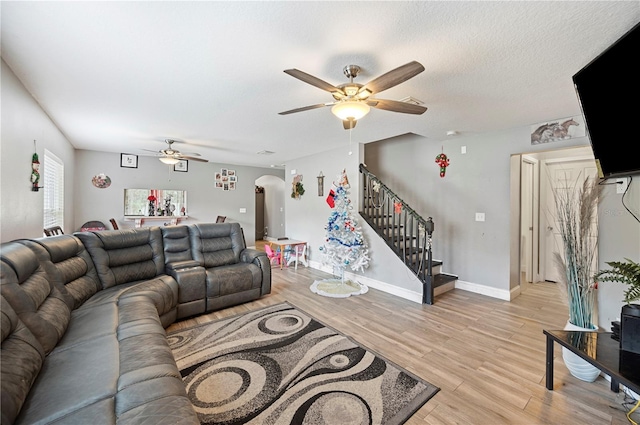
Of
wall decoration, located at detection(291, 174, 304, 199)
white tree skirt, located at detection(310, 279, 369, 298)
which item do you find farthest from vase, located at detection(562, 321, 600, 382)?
wall decoration, located at detection(291, 174, 304, 199)

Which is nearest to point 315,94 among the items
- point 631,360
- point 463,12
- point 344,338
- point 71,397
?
point 463,12

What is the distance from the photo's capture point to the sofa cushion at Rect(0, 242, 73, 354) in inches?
59.0

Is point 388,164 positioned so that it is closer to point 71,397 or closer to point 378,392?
point 378,392

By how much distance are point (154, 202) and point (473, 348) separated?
6787mm

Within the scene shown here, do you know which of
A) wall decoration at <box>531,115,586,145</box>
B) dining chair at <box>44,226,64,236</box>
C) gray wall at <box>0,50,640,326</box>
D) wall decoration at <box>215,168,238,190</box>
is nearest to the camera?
gray wall at <box>0,50,640,326</box>

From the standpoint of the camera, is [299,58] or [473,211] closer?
[299,58]

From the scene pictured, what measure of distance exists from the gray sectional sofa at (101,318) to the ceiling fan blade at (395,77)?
83.8 inches

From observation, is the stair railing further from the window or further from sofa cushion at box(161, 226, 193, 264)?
the window

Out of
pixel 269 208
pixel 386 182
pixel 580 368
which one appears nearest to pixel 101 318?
pixel 580 368

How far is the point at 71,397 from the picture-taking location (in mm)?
1157

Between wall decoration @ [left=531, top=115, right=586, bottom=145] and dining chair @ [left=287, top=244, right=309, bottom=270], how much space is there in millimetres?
4303

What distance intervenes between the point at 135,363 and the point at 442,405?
192cm

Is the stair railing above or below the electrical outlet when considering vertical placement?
below

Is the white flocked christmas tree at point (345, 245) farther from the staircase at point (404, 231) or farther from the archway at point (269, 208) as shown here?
the archway at point (269, 208)
